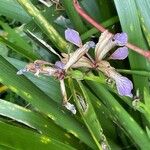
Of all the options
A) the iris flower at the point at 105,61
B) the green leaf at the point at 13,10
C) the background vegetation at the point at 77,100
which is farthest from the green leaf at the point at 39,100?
the green leaf at the point at 13,10

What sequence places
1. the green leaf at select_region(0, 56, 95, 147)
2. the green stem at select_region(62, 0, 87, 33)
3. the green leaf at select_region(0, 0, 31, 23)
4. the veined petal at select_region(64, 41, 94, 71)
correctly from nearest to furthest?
1. the veined petal at select_region(64, 41, 94, 71)
2. the green leaf at select_region(0, 56, 95, 147)
3. the green stem at select_region(62, 0, 87, 33)
4. the green leaf at select_region(0, 0, 31, 23)

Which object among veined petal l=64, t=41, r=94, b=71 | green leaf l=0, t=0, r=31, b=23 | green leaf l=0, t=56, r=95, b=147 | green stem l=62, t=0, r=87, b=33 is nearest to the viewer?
veined petal l=64, t=41, r=94, b=71

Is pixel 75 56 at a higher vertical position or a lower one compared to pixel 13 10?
lower

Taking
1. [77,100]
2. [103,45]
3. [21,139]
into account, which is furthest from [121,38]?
[21,139]

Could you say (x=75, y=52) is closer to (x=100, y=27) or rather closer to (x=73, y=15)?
(x=100, y=27)

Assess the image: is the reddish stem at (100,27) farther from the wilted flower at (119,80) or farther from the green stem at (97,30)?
the green stem at (97,30)

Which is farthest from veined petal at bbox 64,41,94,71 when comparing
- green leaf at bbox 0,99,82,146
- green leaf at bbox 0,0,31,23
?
green leaf at bbox 0,0,31,23

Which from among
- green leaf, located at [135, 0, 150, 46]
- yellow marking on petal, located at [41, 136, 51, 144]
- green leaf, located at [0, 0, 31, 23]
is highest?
green leaf, located at [0, 0, 31, 23]

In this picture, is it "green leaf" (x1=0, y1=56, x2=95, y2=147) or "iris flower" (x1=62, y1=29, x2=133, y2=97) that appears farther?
"green leaf" (x1=0, y1=56, x2=95, y2=147)

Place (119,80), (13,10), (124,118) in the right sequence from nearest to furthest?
1. (119,80)
2. (124,118)
3. (13,10)

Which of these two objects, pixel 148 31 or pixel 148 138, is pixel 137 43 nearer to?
pixel 148 31

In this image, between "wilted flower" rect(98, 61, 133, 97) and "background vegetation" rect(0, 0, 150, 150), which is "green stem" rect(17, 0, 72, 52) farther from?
"wilted flower" rect(98, 61, 133, 97)

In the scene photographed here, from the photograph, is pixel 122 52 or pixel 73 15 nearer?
pixel 122 52
